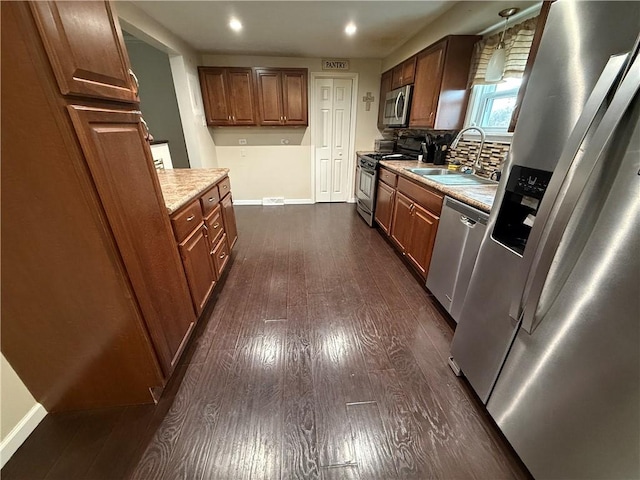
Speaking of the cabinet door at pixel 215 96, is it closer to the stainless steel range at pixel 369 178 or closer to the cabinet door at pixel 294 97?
the cabinet door at pixel 294 97

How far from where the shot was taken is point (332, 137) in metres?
4.32

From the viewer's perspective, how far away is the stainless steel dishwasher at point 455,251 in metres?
1.50

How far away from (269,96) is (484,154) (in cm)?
304

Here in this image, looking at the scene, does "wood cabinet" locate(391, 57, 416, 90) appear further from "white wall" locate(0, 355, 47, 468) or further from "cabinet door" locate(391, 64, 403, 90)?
"white wall" locate(0, 355, 47, 468)

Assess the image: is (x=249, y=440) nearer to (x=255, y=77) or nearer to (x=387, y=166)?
(x=387, y=166)

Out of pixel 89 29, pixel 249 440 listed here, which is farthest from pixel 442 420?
pixel 89 29

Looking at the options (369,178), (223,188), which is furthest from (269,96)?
(223,188)

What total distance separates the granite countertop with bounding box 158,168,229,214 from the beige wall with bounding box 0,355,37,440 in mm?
934

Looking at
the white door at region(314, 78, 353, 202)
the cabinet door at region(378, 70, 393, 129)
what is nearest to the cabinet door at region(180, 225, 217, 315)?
the white door at region(314, 78, 353, 202)

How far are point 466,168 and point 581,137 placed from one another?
6.46ft

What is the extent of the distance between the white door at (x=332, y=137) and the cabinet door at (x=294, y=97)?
0.36 m

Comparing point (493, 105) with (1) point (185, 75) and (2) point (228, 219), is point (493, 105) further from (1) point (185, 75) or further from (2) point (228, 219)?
(1) point (185, 75)

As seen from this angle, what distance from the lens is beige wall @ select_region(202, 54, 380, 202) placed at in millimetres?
3951

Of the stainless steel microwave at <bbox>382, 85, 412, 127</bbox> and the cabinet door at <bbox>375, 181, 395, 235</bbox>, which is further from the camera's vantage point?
the stainless steel microwave at <bbox>382, 85, 412, 127</bbox>
